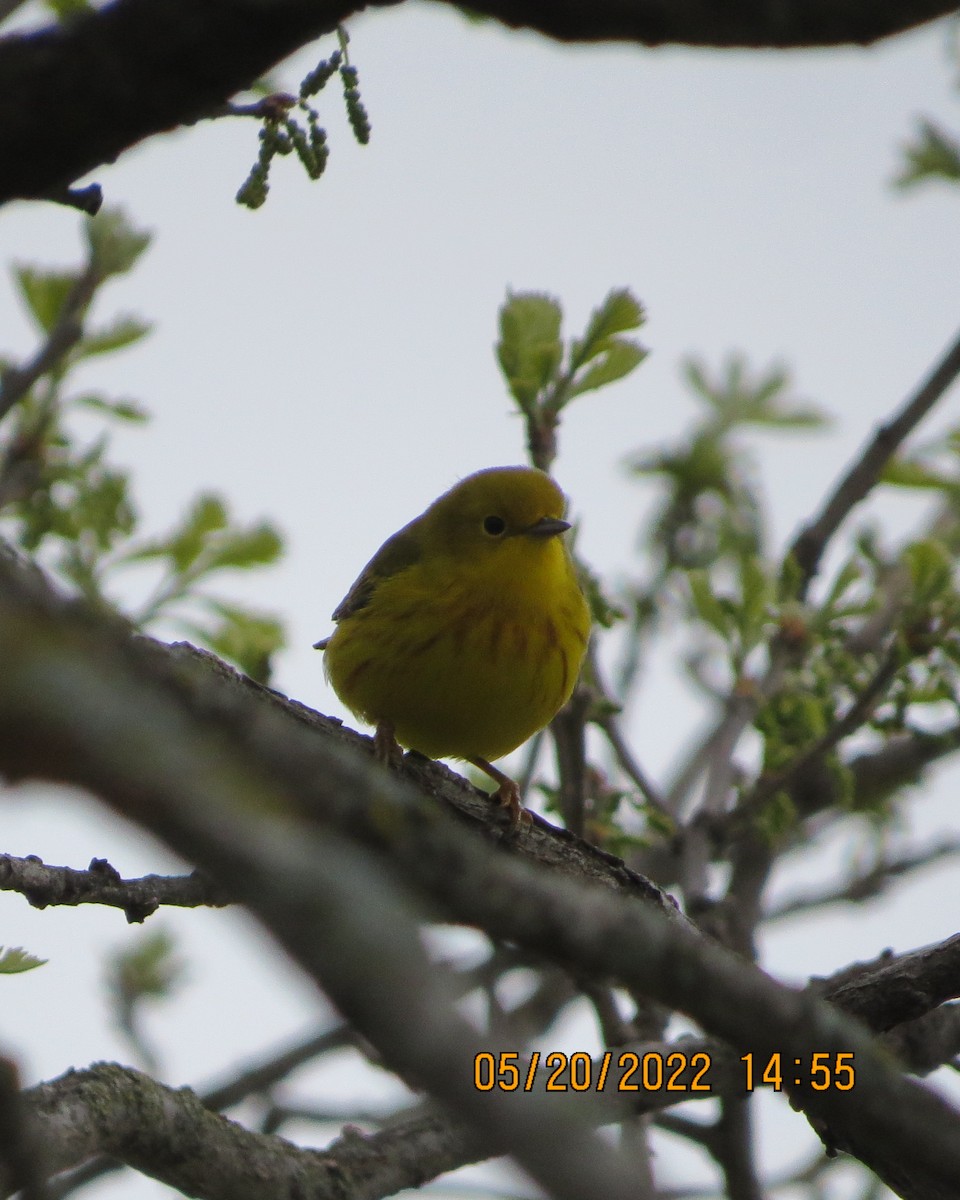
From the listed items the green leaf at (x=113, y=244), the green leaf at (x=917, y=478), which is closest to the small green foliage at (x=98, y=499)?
the green leaf at (x=113, y=244)

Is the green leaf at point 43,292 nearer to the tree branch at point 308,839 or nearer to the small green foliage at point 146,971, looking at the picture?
the small green foliage at point 146,971

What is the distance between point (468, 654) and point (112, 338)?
163 cm

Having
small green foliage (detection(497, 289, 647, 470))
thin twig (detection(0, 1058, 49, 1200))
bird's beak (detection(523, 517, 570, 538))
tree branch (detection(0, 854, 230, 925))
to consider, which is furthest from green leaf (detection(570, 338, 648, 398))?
thin twig (detection(0, 1058, 49, 1200))

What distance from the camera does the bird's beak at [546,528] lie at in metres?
5.00

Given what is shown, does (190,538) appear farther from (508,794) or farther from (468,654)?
(508,794)

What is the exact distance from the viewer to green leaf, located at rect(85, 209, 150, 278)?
14.8 feet

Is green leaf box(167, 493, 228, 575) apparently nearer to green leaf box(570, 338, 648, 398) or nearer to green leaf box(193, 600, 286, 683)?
green leaf box(193, 600, 286, 683)

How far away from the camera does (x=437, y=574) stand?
5.07 metres

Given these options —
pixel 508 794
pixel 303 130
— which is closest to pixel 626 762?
pixel 508 794

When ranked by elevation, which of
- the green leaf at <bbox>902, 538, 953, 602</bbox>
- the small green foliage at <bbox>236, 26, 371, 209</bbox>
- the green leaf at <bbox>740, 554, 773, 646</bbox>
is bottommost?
the small green foliage at <bbox>236, 26, 371, 209</bbox>

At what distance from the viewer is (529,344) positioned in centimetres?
430

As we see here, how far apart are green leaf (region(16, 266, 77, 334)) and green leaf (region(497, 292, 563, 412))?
60.6 inches

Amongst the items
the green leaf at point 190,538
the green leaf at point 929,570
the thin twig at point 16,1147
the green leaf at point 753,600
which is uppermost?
the green leaf at point 190,538

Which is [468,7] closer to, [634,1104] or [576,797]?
[634,1104]
